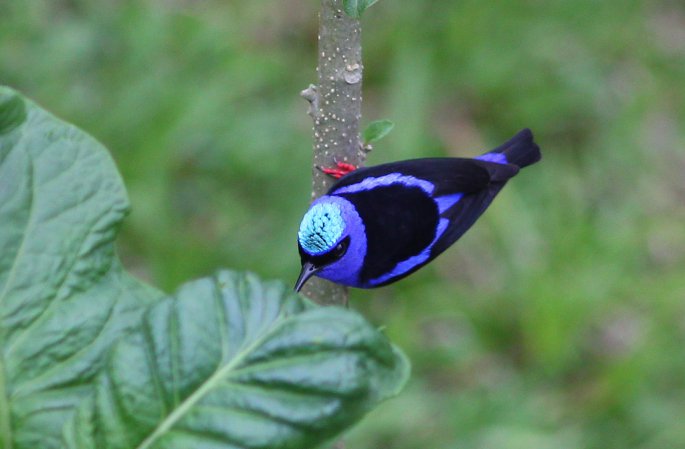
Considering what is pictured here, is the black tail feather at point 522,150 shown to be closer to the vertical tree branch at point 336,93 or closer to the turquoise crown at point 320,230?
the turquoise crown at point 320,230

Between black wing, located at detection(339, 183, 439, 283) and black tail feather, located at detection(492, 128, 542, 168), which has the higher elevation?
black tail feather, located at detection(492, 128, 542, 168)

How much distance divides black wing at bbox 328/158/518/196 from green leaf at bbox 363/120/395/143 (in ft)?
1.68

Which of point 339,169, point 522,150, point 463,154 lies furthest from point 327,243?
point 463,154

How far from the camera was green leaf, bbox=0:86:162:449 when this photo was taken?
4.70 ft

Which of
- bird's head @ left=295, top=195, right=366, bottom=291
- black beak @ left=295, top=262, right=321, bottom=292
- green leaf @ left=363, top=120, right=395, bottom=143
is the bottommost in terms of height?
black beak @ left=295, top=262, right=321, bottom=292

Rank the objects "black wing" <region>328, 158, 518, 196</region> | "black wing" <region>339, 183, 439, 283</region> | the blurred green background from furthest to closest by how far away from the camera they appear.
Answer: the blurred green background → "black wing" <region>328, 158, 518, 196</region> → "black wing" <region>339, 183, 439, 283</region>

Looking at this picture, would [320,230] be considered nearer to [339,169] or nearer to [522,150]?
[339,169]

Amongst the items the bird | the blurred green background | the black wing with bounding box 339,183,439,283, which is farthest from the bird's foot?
the blurred green background

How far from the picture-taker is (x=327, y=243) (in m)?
2.15

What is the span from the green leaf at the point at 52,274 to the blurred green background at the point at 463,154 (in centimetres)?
231

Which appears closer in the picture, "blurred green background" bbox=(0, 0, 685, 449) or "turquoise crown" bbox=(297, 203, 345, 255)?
"turquoise crown" bbox=(297, 203, 345, 255)

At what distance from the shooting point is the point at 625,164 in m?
5.04

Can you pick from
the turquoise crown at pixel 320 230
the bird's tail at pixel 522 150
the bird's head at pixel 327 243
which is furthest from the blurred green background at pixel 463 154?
the turquoise crown at pixel 320 230

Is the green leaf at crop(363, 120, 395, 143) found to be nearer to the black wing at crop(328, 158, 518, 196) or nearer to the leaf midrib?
the black wing at crop(328, 158, 518, 196)
